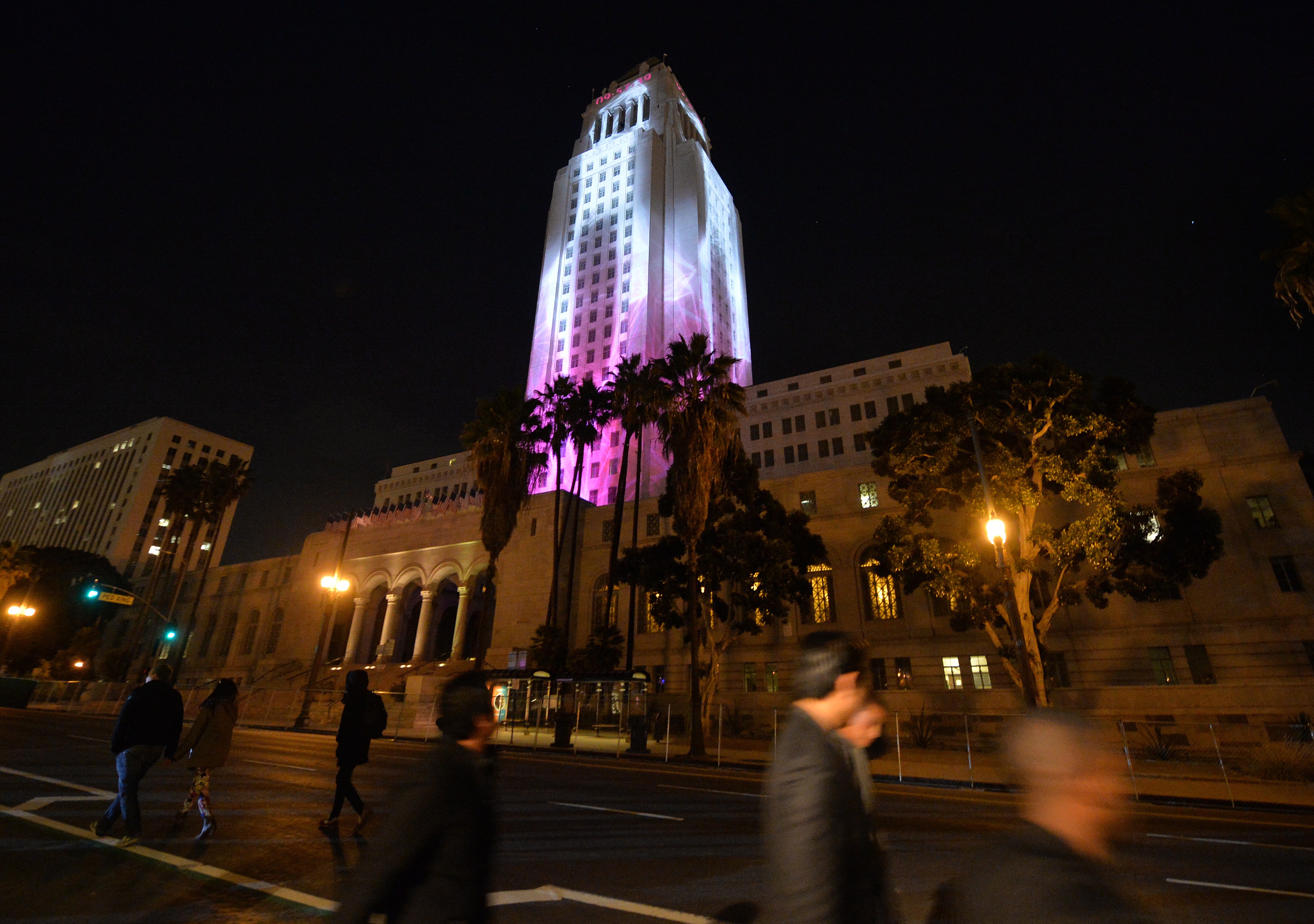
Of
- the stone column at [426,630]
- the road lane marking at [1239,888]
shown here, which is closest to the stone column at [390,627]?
the stone column at [426,630]

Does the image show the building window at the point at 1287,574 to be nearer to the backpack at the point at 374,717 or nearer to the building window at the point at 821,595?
the building window at the point at 821,595

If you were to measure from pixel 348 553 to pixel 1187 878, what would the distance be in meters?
54.4

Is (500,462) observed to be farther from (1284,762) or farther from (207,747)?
(1284,762)

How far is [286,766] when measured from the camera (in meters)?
14.1

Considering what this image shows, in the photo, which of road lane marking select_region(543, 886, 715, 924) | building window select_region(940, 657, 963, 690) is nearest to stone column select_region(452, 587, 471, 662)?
building window select_region(940, 657, 963, 690)

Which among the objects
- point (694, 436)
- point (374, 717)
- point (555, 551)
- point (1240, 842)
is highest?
point (694, 436)

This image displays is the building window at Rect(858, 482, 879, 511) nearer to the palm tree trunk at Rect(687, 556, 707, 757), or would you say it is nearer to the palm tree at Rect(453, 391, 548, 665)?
the palm tree trunk at Rect(687, 556, 707, 757)

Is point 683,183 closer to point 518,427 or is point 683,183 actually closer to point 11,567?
point 518,427

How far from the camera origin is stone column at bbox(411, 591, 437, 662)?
43.8 metres

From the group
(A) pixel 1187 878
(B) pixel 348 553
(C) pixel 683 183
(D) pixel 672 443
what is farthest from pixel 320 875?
(C) pixel 683 183

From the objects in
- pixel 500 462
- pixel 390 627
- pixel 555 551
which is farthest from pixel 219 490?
pixel 555 551

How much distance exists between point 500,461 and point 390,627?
21.0 metres

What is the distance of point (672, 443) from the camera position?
86.9 feet

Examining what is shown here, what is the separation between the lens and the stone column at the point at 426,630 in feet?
144
